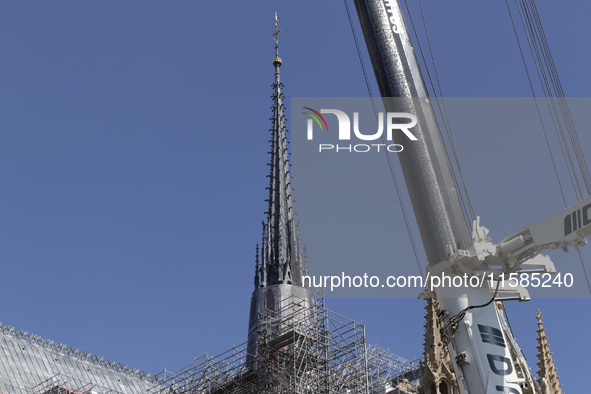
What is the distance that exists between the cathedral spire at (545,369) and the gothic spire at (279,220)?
40.4 m

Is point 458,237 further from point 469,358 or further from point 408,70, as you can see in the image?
point 408,70

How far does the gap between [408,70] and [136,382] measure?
54501 millimetres

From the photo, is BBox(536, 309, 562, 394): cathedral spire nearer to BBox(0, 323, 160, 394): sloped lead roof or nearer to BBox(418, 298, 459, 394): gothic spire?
BBox(418, 298, 459, 394): gothic spire

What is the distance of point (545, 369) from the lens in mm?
25609

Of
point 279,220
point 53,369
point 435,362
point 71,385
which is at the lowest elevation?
point 435,362

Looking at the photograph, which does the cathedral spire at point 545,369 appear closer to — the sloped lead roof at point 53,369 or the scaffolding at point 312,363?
the scaffolding at point 312,363

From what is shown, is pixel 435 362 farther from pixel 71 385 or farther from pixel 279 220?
pixel 279 220

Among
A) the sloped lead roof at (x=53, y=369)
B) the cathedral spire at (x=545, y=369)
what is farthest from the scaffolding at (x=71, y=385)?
the cathedral spire at (x=545, y=369)

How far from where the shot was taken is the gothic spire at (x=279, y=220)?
6719cm

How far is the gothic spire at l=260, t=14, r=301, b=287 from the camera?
67.2m

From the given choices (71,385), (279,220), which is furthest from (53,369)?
(279,220)

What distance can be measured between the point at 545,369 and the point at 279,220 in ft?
153

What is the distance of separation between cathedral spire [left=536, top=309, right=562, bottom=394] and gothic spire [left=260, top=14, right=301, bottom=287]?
4044cm

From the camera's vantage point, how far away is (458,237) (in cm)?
2473
